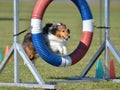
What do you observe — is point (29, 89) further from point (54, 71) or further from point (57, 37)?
point (54, 71)

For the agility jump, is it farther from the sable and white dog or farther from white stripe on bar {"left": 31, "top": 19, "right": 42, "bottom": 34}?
the sable and white dog

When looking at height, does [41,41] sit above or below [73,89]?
above

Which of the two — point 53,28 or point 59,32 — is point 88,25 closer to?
point 59,32

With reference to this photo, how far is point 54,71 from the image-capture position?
574 inches

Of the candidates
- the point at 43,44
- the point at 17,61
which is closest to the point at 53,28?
the point at 43,44

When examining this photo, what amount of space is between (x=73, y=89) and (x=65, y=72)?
10.6 feet

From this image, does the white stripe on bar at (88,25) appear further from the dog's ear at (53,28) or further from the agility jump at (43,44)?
the dog's ear at (53,28)

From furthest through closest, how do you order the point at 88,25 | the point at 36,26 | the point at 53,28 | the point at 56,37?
the point at 53,28 < the point at 56,37 < the point at 88,25 < the point at 36,26

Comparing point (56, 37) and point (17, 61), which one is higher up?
point (56, 37)

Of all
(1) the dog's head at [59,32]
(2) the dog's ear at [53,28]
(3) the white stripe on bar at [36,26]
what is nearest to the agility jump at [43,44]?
(3) the white stripe on bar at [36,26]

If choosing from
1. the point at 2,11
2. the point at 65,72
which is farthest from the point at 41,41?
the point at 2,11

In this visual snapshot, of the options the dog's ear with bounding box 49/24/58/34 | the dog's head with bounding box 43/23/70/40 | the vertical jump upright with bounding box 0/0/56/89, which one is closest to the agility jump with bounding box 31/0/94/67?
the vertical jump upright with bounding box 0/0/56/89

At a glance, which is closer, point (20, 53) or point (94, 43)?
point (20, 53)

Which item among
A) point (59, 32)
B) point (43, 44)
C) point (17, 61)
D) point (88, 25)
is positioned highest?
point (88, 25)
